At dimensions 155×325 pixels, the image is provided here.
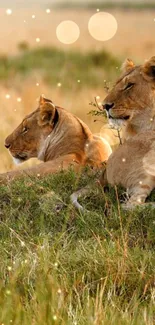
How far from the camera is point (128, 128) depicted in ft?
19.8

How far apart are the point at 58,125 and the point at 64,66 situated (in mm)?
14895

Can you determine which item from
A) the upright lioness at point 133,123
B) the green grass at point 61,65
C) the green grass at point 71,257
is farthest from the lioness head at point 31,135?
the green grass at point 61,65

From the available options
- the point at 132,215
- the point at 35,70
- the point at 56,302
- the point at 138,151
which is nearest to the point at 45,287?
the point at 56,302

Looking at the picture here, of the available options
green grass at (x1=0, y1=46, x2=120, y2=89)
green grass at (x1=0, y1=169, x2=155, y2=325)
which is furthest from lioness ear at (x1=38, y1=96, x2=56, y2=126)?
green grass at (x1=0, y1=46, x2=120, y2=89)

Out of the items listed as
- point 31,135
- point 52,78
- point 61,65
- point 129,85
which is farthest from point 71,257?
point 61,65

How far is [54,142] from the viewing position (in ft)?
22.2

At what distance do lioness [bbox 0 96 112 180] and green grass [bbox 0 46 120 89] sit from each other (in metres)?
12.1

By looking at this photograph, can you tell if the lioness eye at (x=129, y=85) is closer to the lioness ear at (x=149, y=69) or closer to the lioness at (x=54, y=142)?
the lioness ear at (x=149, y=69)

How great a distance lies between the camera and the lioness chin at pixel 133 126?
18.7 feet

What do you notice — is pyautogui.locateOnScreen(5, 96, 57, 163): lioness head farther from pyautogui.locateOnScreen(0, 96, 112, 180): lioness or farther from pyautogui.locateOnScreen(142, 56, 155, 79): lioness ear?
pyautogui.locateOnScreen(142, 56, 155, 79): lioness ear

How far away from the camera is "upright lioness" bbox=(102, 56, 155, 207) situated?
5.73m

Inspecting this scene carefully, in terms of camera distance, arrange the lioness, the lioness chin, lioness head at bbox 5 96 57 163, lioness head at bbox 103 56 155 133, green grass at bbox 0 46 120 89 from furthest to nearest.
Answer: green grass at bbox 0 46 120 89
lioness head at bbox 5 96 57 163
the lioness
lioness head at bbox 103 56 155 133
the lioness chin

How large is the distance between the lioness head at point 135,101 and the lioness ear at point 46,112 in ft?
2.68

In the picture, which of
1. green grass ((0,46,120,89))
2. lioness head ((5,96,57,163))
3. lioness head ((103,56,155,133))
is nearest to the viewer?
lioness head ((103,56,155,133))
